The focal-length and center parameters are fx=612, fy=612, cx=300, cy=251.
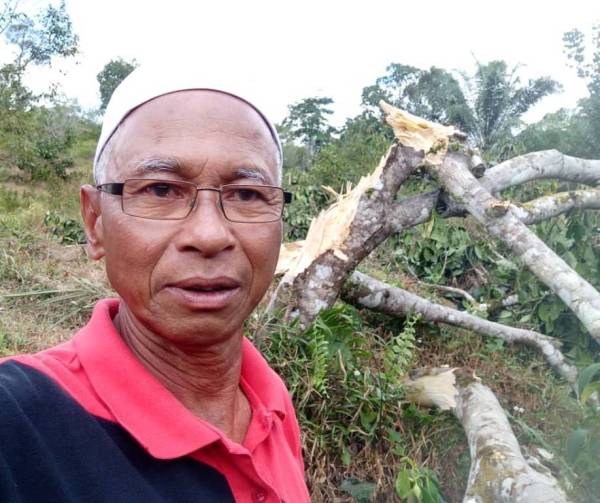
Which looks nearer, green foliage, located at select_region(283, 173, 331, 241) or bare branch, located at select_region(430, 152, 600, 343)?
bare branch, located at select_region(430, 152, 600, 343)

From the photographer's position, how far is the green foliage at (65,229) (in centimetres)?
642

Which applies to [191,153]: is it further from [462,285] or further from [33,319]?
[462,285]

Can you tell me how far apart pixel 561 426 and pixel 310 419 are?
5.25 feet

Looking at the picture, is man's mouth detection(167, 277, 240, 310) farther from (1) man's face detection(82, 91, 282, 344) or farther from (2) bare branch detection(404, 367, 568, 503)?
(2) bare branch detection(404, 367, 568, 503)

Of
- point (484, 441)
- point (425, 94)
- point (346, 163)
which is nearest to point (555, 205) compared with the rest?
point (484, 441)

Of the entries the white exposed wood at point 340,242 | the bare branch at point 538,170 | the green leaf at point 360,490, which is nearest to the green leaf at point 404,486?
the green leaf at point 360,490

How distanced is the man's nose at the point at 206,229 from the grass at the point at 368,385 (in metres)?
2.15

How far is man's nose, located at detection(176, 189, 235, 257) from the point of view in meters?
1.18

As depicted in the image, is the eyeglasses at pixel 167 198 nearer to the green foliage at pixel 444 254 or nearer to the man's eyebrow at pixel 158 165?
the man's eyebrow at pixel 158 165

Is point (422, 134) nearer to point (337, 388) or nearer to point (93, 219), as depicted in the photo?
point (337, 388)

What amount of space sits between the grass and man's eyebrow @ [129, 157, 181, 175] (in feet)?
7.41

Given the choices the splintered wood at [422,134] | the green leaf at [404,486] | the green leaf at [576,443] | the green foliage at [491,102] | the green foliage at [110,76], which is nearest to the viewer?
the green leaf at [404,486]

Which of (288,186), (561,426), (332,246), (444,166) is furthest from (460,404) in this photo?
(288,186)

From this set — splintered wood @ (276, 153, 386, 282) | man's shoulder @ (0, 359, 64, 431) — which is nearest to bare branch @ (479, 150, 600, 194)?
splintered wood @ (276, 153, 386, 282)
